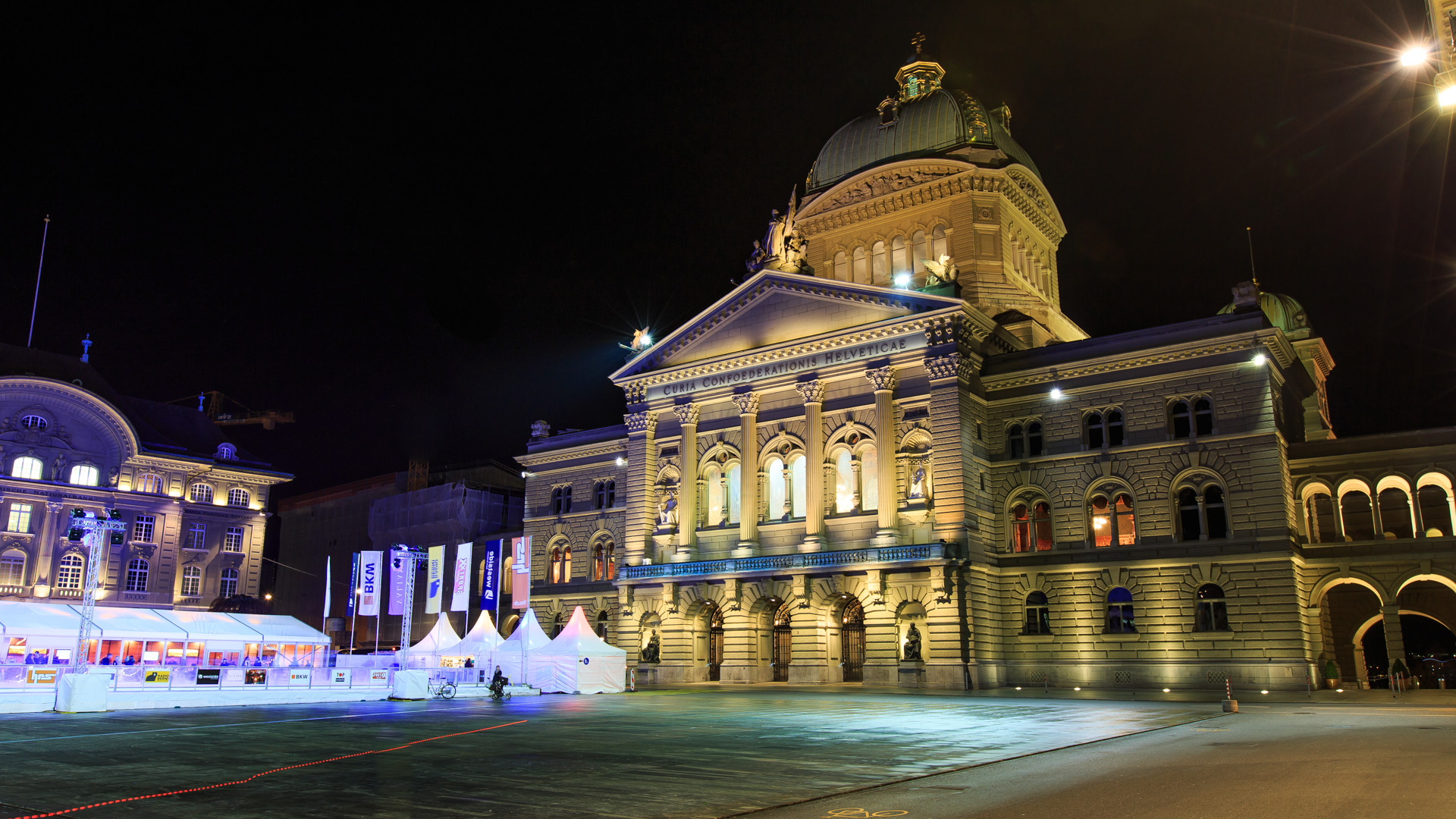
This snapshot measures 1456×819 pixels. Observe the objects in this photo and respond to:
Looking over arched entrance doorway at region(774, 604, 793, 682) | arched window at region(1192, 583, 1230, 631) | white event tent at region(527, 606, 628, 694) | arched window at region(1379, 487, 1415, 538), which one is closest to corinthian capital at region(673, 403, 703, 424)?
arched entrance doorway at region(774, 604, 793, 682)

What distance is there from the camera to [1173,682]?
42031 mm

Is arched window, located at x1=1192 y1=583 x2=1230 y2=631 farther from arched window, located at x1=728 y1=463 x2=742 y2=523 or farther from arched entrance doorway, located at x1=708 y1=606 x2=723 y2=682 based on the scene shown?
arched entrance doorway, located at x1=708 y1=606 x2=723 y2=682

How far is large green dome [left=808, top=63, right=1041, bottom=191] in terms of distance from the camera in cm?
6019

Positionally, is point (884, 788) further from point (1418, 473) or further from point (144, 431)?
point (144, 431)

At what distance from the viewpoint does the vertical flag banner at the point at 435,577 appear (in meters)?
54.4

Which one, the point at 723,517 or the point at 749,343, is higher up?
the point at 749,343

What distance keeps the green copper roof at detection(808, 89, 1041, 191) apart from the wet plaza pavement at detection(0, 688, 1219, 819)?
38.2 meters

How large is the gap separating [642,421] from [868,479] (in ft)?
46.0

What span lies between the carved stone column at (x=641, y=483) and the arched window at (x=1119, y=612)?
23.4 meters

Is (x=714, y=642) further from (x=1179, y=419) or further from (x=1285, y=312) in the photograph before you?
(x=1285, y=312)

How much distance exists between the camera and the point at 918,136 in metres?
62.2

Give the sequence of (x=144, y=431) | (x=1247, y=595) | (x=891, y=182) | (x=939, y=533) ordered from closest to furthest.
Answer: (x=1247, y=595) < (x=939, y=533) < (x=891, y=182) < (x=144, y=431)

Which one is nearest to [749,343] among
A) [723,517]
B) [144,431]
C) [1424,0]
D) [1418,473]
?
[723,517]

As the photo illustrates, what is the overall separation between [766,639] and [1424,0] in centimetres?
4031
